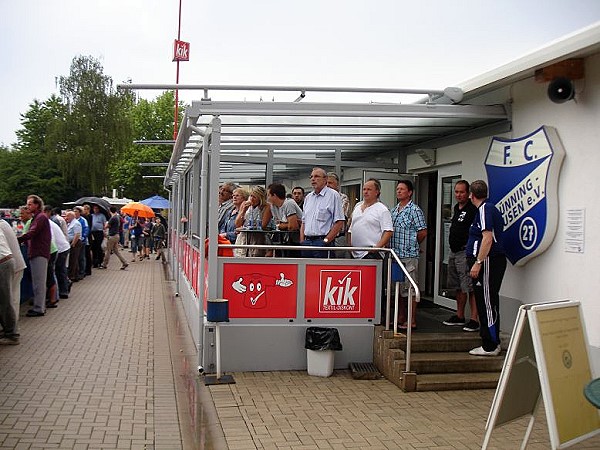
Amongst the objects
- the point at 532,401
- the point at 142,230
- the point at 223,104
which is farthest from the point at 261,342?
the point at 142,230

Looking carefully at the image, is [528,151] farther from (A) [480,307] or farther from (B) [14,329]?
(B) [14,329]

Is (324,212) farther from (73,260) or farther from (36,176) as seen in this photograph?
(36,176)

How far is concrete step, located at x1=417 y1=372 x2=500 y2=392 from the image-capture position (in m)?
7.05

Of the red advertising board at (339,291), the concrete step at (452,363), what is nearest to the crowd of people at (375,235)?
the concrete step at (452,363)

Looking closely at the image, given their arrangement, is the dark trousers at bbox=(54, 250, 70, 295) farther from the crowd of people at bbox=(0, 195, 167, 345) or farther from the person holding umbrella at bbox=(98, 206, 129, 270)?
the person holding umbrella at bbox=(98, 206, 129, 270)

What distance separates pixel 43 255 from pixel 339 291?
18.1ft

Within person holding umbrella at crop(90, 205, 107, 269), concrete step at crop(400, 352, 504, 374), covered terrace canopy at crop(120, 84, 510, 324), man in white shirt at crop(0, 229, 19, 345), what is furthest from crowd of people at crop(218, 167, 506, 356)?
person holding umbrella at crop(90, 205, 107, 269)

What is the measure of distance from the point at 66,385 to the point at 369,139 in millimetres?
5773

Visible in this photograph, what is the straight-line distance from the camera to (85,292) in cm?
1556

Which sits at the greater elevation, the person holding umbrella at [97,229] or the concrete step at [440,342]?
the person holding umbrella at [97,229]

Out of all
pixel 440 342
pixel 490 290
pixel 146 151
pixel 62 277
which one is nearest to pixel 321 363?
pixel 440 342

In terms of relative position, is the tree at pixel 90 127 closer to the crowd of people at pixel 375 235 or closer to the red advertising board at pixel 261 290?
the crowd of people at pixel 375 235

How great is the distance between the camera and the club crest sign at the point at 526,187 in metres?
7.11

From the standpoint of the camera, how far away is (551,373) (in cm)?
457
